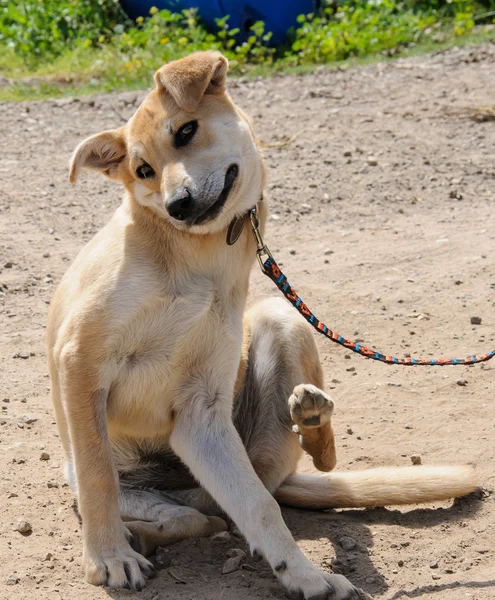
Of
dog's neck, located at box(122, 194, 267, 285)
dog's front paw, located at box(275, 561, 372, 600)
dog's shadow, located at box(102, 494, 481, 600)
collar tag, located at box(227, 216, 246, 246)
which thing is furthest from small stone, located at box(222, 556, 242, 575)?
collar tag, located at box(227, 216, 246, 246)

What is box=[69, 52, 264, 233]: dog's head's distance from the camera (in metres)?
3.68

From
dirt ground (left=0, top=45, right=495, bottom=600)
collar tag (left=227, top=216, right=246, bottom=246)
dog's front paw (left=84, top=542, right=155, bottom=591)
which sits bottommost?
dirt ground (left=0, top=45, right=495, bottom=600)

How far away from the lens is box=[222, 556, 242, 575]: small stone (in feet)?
11.5

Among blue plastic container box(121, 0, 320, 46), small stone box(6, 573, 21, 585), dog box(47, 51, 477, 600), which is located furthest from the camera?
blue plastic container box(121, 0, 320, 46)

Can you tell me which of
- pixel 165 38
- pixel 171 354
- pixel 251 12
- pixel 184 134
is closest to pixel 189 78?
pixel 184 134

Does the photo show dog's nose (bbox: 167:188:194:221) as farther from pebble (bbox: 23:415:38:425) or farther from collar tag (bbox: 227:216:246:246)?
pebble (bbox: 23:415:38:425)

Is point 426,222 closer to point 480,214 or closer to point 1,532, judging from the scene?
point 480,214

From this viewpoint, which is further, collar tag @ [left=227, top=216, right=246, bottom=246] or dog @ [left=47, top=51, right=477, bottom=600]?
collar tag @ [left=227, top=216, right=246, bottom=246]

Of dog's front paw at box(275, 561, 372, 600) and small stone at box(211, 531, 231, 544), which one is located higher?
dog's front paw at box(275, 561, 372, 600)

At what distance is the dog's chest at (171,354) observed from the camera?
11.6 feet

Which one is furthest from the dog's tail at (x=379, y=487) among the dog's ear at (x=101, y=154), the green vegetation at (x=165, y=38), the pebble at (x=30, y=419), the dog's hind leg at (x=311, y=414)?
the green vegetation at (x=165, y=38)

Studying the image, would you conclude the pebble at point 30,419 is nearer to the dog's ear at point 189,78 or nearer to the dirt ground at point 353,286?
the dirt ground at point 353,286

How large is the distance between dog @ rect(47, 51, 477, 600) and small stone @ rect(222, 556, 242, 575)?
134mm

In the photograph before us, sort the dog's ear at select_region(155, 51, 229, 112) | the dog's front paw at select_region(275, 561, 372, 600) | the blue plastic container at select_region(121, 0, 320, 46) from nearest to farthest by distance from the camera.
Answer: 1. the dog's front paw at select_region(275, 561, 372, 600)
2. the dog's ear at select_region(155, 51, 229, 112)
3. the blue plastic container at select_region(121, 0, 320, 46)
